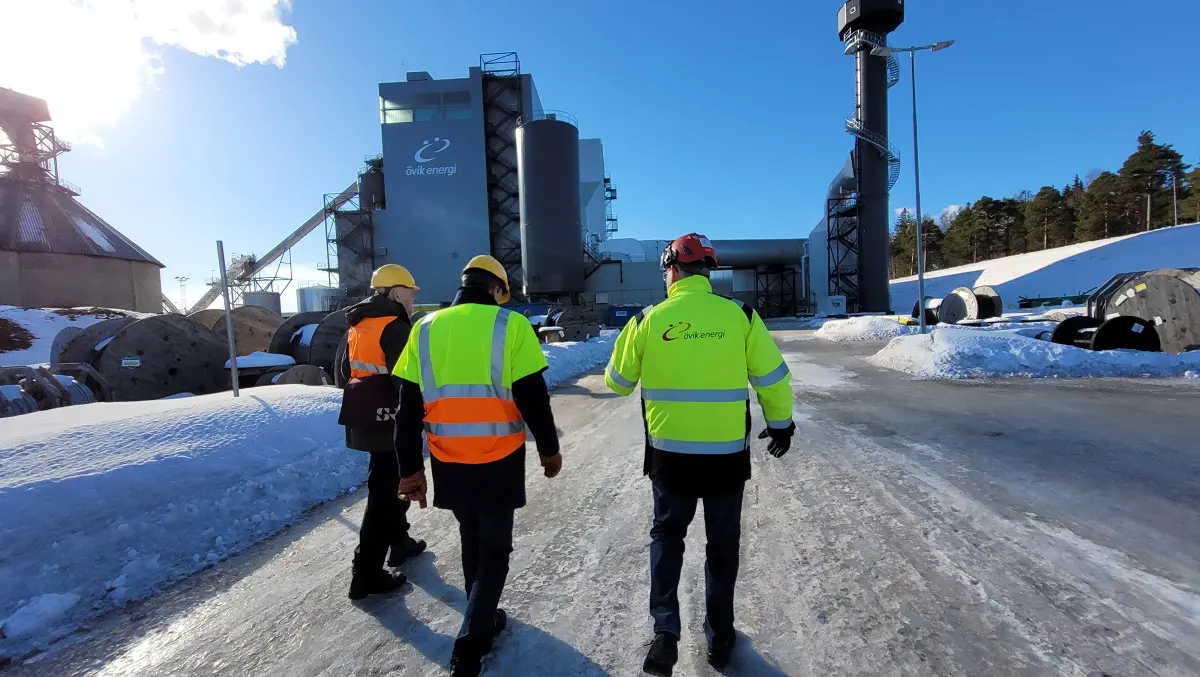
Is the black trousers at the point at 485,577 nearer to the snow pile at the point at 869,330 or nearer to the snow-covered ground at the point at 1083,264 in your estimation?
the snow pile at the point at 869,330

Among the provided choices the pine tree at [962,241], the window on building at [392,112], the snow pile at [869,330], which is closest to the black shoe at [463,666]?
the snow pile at [869,330]

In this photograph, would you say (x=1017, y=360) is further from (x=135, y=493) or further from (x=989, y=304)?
(x=989, y=304)

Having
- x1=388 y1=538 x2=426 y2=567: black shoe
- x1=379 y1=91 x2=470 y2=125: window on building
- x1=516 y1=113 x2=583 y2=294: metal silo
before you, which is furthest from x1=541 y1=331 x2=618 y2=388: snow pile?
x1=379 y1=91 x2=470 y2=125: window on building

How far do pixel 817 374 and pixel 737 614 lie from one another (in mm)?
9652

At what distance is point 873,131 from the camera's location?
3309 centimetres

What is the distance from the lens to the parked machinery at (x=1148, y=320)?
9797 millimetres

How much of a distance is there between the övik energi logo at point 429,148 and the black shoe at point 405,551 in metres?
34.0

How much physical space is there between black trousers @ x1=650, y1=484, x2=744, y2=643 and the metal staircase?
37.8 meters

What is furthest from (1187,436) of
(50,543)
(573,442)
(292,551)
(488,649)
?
(50,543)

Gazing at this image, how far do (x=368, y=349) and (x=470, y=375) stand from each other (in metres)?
1.18

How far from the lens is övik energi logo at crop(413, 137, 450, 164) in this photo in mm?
33125

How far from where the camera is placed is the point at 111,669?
242 cm

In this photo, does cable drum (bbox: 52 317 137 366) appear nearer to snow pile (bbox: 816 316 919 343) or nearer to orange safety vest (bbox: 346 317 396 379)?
orange safety vest (bbox: 346 317 396 379)

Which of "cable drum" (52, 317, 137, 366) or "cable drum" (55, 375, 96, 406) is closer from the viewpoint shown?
"cable drum" (55, 375, 96, 406)
